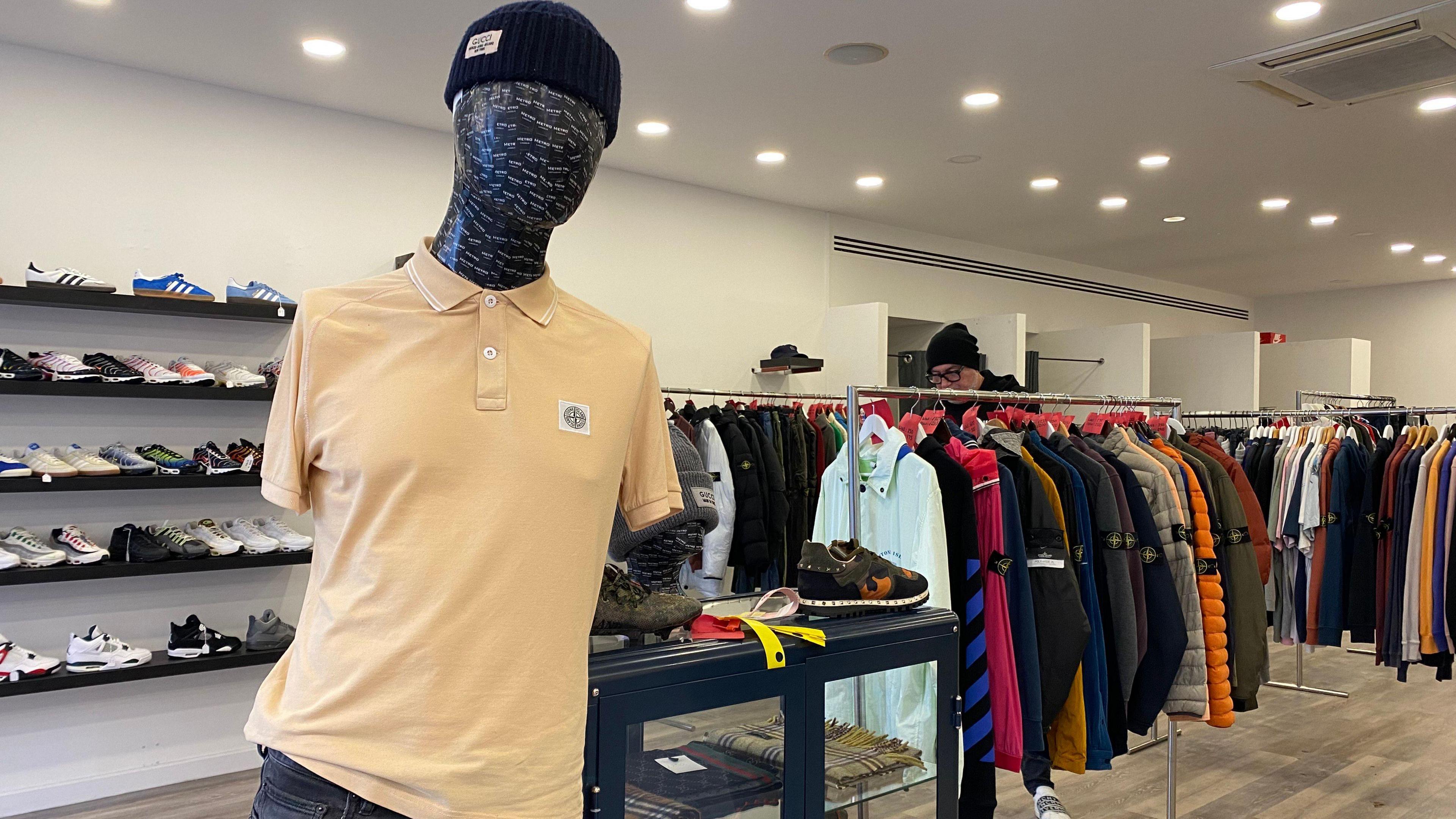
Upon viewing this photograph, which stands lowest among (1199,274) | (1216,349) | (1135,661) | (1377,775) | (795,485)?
(1377,775)

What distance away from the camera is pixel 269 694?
938 millimetres

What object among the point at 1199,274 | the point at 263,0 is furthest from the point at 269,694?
the point at 1199,274

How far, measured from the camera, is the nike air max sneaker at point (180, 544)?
3658 mm

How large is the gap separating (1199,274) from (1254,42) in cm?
569

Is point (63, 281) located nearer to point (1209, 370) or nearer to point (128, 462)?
point (128, 462)

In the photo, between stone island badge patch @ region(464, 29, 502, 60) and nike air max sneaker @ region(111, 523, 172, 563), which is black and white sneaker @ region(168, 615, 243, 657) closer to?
nike air max sneaker @ region(111, 523, 172, 563)

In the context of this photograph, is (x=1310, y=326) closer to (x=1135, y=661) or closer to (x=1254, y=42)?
(x=1254, y=42)

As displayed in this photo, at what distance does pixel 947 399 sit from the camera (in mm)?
2971

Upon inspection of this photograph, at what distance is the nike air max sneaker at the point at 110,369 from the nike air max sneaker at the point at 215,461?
0.36 meters

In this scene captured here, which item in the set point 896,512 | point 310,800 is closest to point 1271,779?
point 896,512

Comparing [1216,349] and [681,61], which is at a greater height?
[681,61]

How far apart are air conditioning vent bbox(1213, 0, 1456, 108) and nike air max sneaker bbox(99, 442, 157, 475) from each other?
14.3 ft

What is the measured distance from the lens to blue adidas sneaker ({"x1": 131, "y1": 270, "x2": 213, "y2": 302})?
11.9ft

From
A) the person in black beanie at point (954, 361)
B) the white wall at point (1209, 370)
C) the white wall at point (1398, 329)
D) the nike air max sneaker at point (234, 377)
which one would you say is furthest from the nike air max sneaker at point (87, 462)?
the white wall at point (1398, 329)
